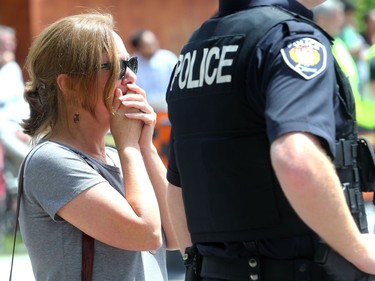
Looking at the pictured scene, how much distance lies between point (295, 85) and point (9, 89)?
7435mm

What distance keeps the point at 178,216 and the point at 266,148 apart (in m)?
0.55

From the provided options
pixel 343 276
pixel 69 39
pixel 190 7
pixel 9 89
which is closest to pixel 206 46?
pixel 69 39

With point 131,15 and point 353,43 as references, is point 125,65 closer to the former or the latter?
point 353,43

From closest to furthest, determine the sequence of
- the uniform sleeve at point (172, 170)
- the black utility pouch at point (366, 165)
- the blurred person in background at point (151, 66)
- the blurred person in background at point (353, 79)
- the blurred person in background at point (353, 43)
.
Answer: the black utility pouch at point (366, 165) → the uniform sleeve at point (172, 170) → the blurred person in background at point (353, 79) → the blurred person in background at point (353, 43) → the blurred person in background at point (151, 66)

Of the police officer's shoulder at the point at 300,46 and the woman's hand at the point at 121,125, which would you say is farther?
the woman's hand at the point at 121,125

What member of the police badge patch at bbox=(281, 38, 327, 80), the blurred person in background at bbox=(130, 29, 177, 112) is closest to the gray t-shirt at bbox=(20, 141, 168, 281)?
the police badge patch at bbox=(281, 38, 327, 80)

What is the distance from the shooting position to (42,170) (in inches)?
113

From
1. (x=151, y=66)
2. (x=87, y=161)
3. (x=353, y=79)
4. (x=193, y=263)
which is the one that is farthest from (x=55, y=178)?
(x=151, y=66)

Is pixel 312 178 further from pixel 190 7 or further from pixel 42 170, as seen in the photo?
pixel 190 7

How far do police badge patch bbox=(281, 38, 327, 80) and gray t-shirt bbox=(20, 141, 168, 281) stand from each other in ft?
2.53

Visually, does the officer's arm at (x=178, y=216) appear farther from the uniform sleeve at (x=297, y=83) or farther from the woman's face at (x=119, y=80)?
the uniform sleeve at (x=297, y=83)

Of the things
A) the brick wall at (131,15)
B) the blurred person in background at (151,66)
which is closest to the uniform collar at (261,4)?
the blurred person in background at (151,66)

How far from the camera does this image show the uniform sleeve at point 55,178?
2.83 meters

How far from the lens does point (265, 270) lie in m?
2.55
